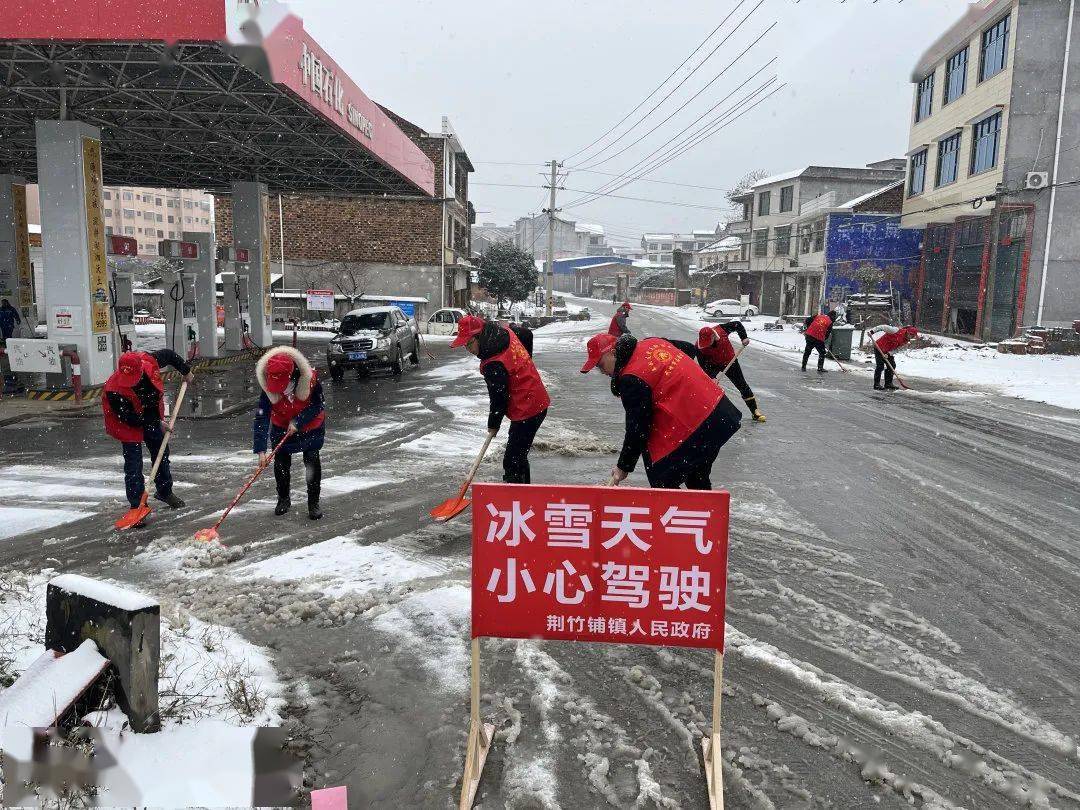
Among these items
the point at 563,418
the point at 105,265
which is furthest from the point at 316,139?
the point at 563,418

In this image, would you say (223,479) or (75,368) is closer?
(223,479)

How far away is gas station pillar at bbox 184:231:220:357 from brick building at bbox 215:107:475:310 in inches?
557

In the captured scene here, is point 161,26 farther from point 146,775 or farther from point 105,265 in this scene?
point 146,775

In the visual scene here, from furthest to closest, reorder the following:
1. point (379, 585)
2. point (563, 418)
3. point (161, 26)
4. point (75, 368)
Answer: point (75, 368)
point (563, 418)
point (161, 26)
point (379, 585)

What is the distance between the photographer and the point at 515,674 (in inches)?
157

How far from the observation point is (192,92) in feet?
42.0

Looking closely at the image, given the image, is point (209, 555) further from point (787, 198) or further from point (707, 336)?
point (787, 198)

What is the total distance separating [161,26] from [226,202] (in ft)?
92.2

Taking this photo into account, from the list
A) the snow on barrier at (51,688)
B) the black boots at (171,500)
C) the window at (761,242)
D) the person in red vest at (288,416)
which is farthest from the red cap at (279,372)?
the window at (761,242)

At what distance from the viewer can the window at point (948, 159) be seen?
90.1ft

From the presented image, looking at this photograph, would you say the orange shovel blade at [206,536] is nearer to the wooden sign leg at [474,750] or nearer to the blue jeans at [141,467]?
the blue jeans at [141,467]

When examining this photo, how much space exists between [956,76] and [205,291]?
28.3m

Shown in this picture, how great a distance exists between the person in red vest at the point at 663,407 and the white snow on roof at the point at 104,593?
256cm

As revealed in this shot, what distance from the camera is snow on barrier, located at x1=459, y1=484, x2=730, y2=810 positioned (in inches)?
120
